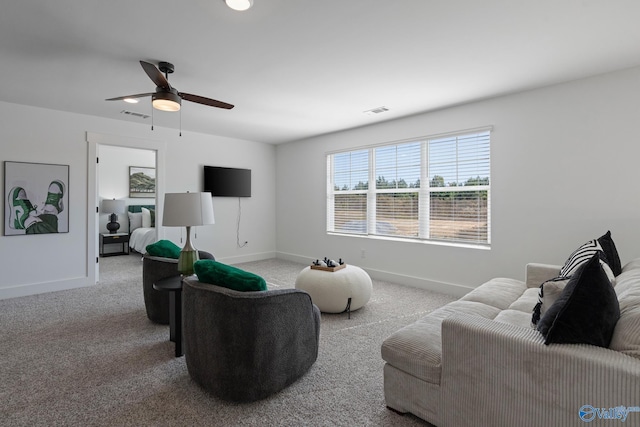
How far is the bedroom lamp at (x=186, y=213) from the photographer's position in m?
2.47

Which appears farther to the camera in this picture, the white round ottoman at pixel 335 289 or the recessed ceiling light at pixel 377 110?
the recessed ceiling light at pixel 377 110

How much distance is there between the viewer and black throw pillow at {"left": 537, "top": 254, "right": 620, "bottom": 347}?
1.35m

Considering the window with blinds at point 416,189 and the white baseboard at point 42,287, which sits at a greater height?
the window with blinds at point 416,189

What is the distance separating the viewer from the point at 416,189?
468 centimetres

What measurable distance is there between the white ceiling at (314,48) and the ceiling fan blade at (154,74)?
246 millimetres

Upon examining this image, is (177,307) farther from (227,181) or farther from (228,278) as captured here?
(227,181)

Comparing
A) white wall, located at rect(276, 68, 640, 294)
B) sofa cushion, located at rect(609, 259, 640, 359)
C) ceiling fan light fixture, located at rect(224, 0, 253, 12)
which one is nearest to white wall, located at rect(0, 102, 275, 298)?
white wall, located at rect(276, 68, 640, 294)

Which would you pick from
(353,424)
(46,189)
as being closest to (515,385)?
(353,424)

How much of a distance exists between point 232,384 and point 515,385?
1.48 meters

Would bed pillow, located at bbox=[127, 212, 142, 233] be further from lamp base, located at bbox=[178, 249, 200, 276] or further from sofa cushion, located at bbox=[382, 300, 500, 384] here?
sofa cushion, located at bbox=[382, 300, 500, 384]

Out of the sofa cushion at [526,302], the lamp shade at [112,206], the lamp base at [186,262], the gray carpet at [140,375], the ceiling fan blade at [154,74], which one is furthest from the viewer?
the lamp shade at [112,206]

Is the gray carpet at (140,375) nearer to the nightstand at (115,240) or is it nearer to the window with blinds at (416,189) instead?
the window with blinds at (416,189)

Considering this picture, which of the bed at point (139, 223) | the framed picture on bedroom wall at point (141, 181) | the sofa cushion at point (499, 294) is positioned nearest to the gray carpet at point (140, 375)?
the sofa cushion at point (499, 294)

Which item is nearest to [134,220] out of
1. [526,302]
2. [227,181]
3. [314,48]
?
[227,181]
